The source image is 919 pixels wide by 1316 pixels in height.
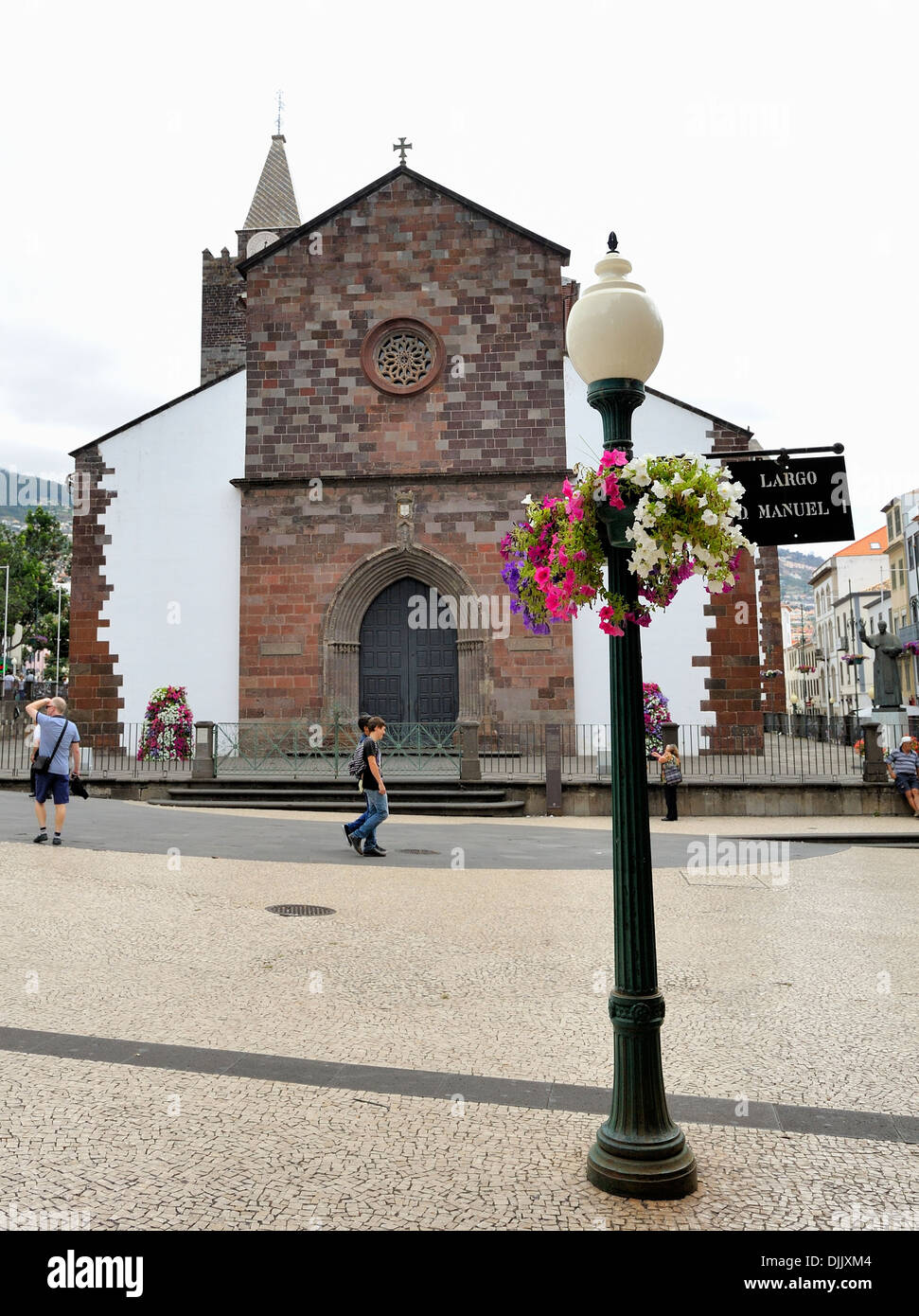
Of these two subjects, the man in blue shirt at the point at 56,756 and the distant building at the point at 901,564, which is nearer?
the man in blue shirt at the point at 56,756

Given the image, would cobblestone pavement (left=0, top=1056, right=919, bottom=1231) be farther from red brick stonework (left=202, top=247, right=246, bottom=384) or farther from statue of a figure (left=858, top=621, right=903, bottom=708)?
red brick stonework (left=202, top=247, right=246, bottom=384)

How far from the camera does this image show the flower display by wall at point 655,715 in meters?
18.2

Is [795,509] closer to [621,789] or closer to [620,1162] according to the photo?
[621,789]

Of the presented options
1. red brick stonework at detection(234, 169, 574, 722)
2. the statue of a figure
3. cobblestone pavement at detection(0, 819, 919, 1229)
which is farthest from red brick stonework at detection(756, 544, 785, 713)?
cobblestone pavement at detection(0, 819, 919, 1229)

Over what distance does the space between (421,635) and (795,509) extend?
18.1 meters

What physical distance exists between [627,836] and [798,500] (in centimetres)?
198

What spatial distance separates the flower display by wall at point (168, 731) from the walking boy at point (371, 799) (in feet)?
32.4

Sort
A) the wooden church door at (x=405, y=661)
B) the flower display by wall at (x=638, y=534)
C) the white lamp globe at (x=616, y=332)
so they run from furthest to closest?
the wooden church door at (x=405, y=661)
the white lamp globe at (x=616, y=332)
the flower display by wall at (x=638, y=534)

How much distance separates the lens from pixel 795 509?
15.5 feet

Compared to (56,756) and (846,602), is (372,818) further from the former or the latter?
(846,602)

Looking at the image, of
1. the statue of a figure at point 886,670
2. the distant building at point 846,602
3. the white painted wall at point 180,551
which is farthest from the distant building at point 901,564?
the white painted wall at point 180,551

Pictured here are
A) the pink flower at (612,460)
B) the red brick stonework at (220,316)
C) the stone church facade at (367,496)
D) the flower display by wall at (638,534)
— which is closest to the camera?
the flower display by wall at (638,534)

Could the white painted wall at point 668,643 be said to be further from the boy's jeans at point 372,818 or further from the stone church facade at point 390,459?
the boy's jeans at point 372,818
